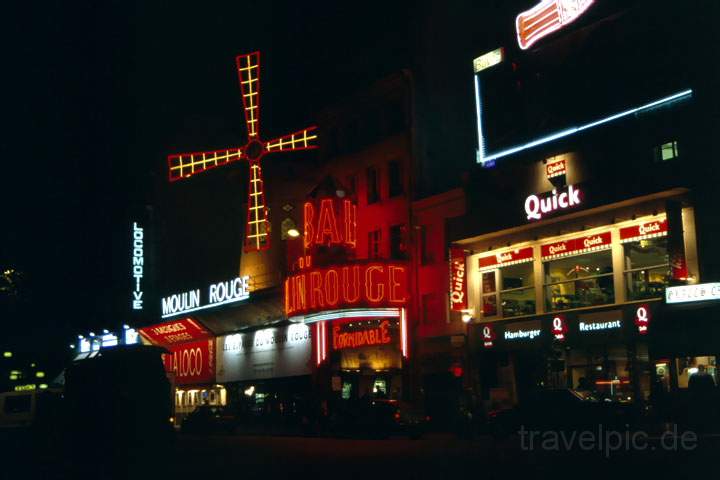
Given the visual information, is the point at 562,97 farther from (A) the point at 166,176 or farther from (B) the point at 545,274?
(A) the point at 166,176

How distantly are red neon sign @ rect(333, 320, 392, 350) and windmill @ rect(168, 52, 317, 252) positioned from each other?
26.3ft

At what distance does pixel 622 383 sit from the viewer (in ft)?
101

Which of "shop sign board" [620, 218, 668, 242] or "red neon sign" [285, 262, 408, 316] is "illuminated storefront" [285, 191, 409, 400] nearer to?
"red neon sign" [285, 262, 408, 316]

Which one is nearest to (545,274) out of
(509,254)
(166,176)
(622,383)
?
(509,254)

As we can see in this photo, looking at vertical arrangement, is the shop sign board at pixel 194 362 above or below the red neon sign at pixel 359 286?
below

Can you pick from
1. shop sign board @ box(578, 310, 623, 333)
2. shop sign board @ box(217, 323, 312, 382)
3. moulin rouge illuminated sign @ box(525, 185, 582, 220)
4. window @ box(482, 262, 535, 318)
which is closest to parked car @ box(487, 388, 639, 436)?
shop sign board @ box(578, 310, 623, 333)

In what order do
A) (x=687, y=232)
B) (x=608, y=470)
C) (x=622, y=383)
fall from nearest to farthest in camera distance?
(x=608, y=470) < (x=687, y=232) < (x=622, y=383)

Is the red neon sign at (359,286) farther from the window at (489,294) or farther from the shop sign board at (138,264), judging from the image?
the shop sign board at (138,264)

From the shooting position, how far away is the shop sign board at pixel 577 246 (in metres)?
30.8

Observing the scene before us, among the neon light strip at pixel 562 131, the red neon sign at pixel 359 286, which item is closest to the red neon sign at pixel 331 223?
the red neon sign at pixel 359 286

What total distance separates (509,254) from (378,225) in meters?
8.67

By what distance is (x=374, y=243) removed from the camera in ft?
139

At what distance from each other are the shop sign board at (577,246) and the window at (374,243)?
10326 millimetres

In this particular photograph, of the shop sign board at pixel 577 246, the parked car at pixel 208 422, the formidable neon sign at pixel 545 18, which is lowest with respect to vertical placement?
the parked car at pixel 208 422
